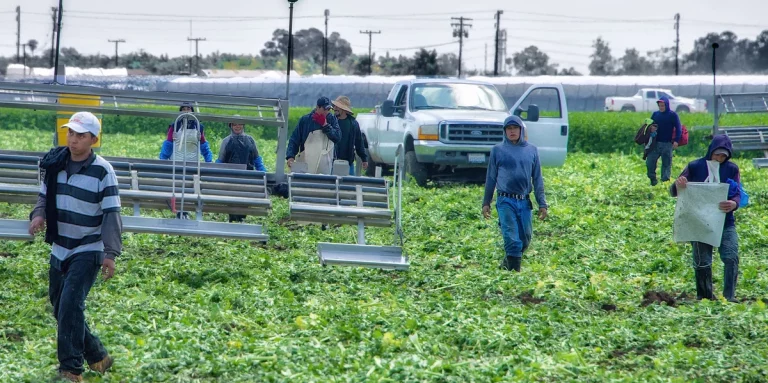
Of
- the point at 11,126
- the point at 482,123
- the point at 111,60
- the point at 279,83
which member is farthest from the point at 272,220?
the point at 111,60

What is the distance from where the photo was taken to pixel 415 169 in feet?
73.3

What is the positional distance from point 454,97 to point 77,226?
16304 mm

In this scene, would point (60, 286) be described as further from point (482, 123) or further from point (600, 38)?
point (600, 38)

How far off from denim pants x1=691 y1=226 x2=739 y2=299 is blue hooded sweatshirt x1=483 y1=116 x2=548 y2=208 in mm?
2003

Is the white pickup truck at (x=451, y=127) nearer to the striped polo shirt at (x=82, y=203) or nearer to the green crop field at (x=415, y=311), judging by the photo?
the green crop field at (x=415, y=311)

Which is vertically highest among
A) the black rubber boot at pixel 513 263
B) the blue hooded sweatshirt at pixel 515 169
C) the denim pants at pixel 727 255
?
the blue hooded sweatshirt at pixel 515 169

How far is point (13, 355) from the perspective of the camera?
788 centimetres

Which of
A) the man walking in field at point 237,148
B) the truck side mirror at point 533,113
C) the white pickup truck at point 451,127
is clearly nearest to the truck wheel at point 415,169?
the white pickup truck at point 451,127

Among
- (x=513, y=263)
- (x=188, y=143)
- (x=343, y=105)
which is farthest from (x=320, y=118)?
(x=513, y=263)

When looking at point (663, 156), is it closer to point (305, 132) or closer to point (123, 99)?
point (305, 132)

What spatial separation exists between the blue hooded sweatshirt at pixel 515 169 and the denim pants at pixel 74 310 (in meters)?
5.62

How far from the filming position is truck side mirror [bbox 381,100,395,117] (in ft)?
73.9

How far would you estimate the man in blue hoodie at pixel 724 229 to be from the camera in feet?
34.4

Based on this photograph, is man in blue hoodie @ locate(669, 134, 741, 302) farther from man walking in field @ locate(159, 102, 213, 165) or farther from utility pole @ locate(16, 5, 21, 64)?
utility pole @ locate(16, 5, 21, 64)
